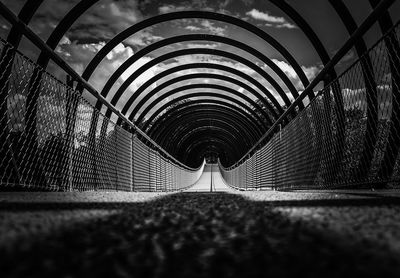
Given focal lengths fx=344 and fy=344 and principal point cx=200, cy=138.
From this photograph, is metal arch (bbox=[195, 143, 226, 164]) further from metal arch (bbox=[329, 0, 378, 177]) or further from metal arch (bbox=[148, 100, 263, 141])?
metal arch (bbox=[329, 0, 378, 177])

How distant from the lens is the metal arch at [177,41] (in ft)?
30.0

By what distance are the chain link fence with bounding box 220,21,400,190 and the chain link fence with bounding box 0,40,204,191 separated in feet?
11.0

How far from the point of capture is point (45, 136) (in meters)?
4.11

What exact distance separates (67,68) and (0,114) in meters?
1.14

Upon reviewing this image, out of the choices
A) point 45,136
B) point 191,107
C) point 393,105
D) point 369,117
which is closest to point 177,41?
point 45,136

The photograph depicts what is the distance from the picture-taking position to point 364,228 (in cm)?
130

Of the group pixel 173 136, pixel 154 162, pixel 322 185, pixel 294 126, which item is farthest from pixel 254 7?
pixel 173 136

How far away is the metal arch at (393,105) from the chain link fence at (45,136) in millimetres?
3559

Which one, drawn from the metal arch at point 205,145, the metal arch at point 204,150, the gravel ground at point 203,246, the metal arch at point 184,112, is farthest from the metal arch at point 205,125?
the gravel ground at point 203,246

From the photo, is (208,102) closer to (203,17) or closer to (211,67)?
(211,67)

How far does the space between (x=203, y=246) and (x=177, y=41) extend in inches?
364

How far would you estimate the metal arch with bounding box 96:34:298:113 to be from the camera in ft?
30.0

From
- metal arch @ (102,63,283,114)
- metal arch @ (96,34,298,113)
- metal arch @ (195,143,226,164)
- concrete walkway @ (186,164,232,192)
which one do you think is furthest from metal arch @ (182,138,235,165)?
metal arch @ (96,34,298,113)

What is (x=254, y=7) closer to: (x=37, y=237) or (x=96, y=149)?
(x=96, y=149)
